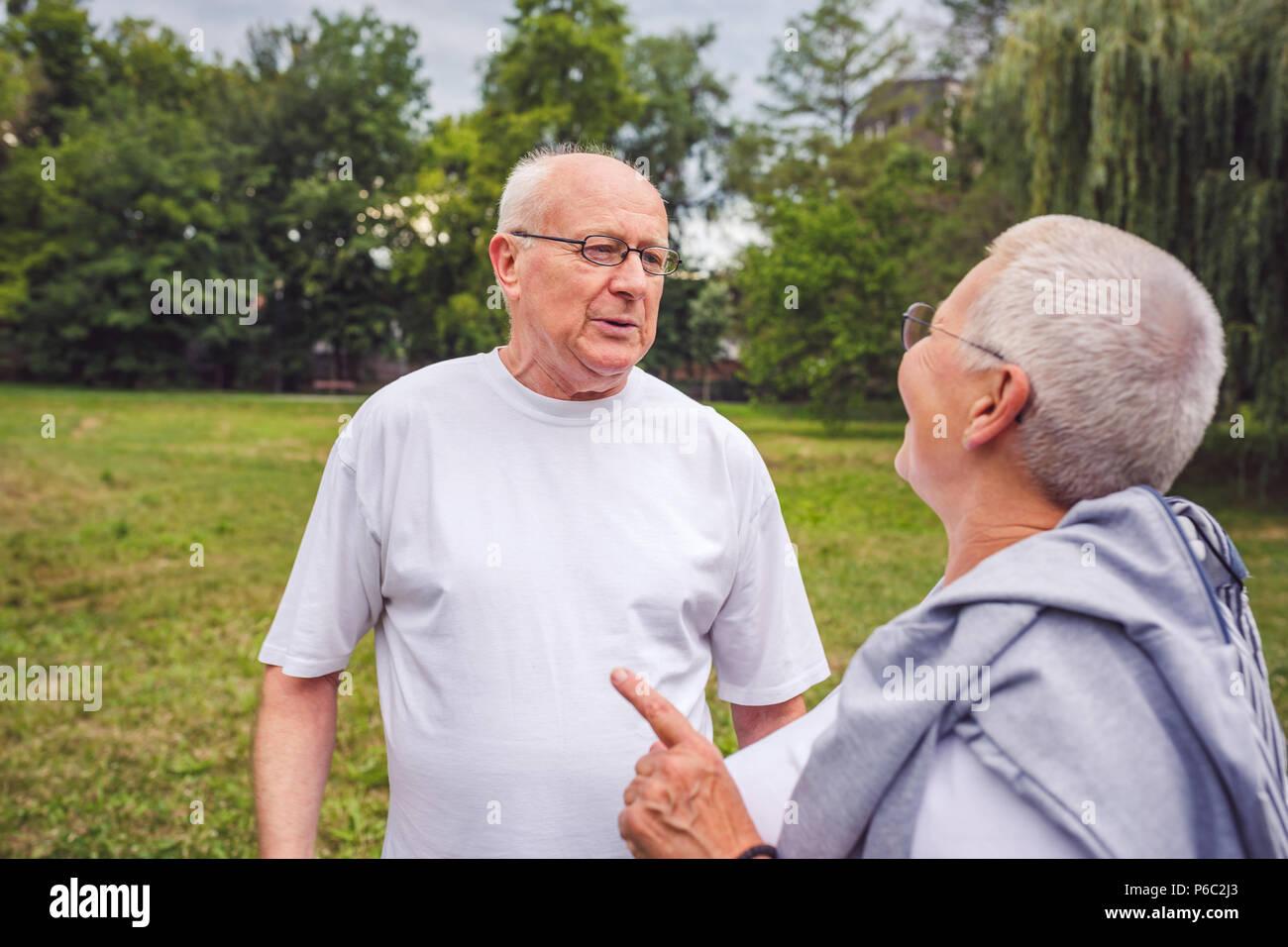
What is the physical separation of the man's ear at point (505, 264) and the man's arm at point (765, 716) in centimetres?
105

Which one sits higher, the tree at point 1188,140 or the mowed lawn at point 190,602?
the tree at point 1188,140

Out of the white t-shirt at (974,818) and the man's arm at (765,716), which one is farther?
the man's arm at (765,716)

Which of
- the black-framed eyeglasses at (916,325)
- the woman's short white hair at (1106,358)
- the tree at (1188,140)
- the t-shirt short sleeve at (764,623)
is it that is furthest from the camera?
the tree at (1188,140)

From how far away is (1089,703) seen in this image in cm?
118

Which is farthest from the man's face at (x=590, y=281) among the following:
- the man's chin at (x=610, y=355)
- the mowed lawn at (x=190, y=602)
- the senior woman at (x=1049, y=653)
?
the mowed lawn at (x=190, y=602)

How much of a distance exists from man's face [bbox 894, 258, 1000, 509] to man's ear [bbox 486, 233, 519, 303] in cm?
97

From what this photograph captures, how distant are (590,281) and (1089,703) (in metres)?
1.29

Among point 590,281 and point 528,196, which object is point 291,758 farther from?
point 528,196

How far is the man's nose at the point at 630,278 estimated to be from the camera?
2.06 meters

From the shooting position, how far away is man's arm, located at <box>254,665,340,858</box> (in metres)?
1.89

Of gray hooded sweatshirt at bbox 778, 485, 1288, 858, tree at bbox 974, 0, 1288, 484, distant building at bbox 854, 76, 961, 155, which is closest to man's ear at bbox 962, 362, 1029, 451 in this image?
gray hooded sweatshirt at bbox 778, 485, 1288, 858

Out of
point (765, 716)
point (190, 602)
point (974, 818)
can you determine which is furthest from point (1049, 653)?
point (190, 602)

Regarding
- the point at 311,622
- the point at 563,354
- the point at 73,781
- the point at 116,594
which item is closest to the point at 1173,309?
the point at 563,354

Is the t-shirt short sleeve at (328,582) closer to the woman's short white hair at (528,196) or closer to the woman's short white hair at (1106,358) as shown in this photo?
the woman's short white hair at (528,196)
